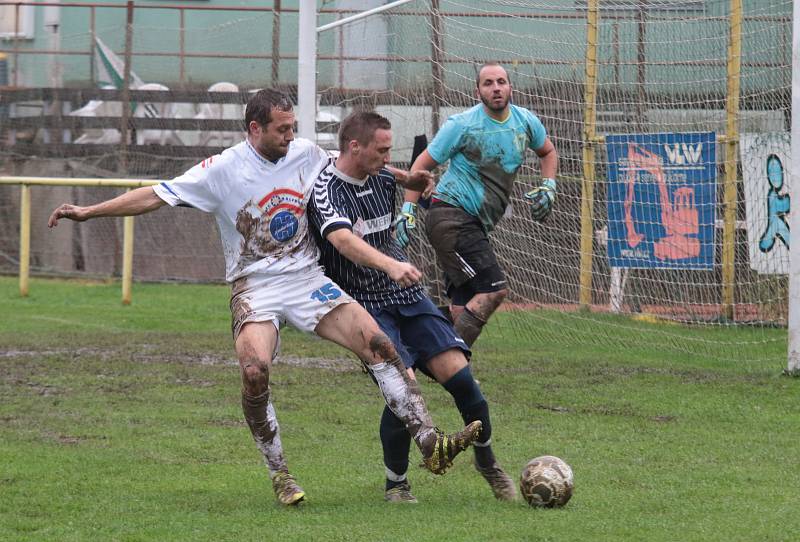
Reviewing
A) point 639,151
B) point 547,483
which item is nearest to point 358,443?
point 547,483

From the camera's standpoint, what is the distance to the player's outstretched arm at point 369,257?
207 inches

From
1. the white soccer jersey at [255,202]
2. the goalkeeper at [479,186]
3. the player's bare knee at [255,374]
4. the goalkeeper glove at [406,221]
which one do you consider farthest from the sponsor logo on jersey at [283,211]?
the goalkeeper at [479,186]

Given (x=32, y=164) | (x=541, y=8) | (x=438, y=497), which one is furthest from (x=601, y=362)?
(x=32, y=164)

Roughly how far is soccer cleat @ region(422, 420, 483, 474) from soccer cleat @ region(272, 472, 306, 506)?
0.64m

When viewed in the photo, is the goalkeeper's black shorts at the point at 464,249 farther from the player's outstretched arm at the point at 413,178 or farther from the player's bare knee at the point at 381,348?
the player's bare knee at the point at 381,348

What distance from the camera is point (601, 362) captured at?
10.3 m

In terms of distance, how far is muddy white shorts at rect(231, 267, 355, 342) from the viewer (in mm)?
5777

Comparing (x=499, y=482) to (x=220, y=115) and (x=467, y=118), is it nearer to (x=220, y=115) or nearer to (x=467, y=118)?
(x=467, y=118)

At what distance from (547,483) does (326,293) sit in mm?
1271

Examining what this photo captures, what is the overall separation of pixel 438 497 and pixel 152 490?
4.25 feet

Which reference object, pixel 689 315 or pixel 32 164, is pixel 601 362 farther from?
pixel 32 164

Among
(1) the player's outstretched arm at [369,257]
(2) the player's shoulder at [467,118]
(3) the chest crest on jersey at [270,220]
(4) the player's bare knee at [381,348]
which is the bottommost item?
(4) the player's bare knee at [381,348]

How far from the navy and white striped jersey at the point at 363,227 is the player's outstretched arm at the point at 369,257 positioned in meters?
0.21

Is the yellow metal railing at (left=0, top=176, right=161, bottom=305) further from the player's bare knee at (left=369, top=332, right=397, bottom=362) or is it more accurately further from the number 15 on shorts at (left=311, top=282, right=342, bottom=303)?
the player's bare knee at (left=369, top=332, right=397, bottom=362)
